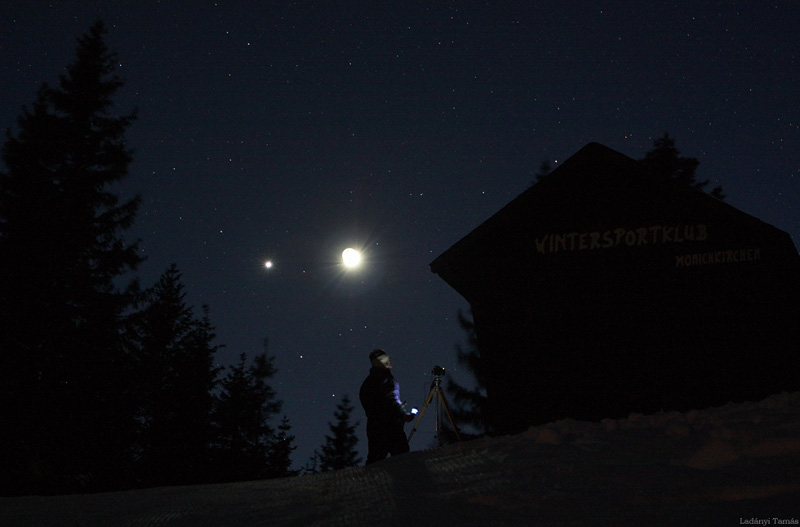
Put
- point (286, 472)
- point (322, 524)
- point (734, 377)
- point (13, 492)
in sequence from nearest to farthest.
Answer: point (322, 524)
point (734, 377)
point (13, 492)
point (286, 472)

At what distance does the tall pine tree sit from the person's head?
26.5 feet

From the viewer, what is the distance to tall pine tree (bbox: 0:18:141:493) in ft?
36.1

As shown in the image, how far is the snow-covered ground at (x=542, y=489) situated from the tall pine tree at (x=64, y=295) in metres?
6.73

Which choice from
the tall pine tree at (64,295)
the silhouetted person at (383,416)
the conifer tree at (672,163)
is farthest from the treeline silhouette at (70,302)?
the conifer tree at (672,163)

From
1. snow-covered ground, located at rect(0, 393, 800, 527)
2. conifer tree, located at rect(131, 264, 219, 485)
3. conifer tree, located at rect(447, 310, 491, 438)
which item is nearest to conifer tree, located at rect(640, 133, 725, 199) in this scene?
conifer tree, located at rect(447, 310, 491, 438)

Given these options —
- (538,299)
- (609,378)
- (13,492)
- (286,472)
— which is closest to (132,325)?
(13,492)

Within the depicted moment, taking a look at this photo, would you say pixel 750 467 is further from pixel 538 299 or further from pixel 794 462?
pixel 538 299

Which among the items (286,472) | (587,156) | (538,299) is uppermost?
(587,156)

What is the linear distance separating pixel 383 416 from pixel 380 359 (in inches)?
30.9

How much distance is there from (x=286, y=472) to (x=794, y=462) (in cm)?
3076

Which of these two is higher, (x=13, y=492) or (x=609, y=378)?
(x=609, y=378)

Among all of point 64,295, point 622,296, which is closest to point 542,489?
point 622,296

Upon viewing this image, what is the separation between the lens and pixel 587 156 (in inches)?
393

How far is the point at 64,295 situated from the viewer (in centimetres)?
1206
